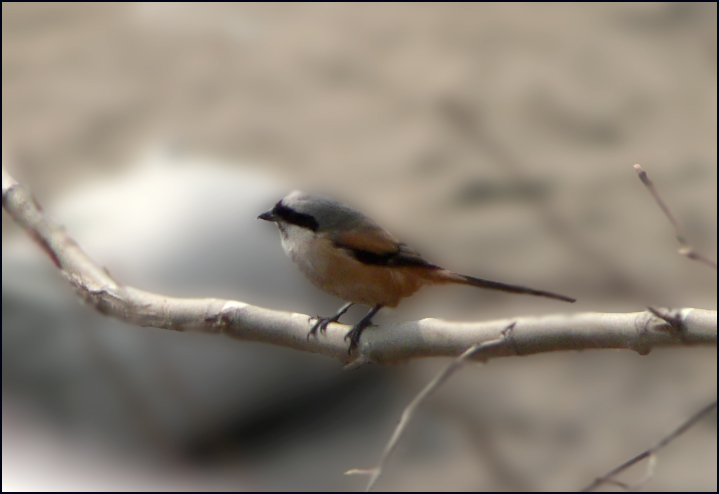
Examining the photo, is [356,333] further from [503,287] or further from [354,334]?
[503,287]

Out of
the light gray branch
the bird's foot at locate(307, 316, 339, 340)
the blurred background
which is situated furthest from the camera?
the blurred background

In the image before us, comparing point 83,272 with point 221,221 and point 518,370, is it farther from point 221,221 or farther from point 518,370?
point 518,370

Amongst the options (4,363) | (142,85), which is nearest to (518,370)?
(4,363)

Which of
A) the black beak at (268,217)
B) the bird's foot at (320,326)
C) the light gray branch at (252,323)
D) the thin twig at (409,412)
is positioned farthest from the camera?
the black beak at (268,217)

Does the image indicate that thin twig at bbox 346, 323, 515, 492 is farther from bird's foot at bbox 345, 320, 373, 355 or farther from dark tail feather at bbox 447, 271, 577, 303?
bird's foot at bbox 345, 320, 373, 355

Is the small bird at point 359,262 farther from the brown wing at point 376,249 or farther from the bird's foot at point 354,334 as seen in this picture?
the bird's foot at point 354,334

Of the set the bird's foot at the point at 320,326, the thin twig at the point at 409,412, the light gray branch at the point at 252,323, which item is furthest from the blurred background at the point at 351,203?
the thin twig at the point at 409,412

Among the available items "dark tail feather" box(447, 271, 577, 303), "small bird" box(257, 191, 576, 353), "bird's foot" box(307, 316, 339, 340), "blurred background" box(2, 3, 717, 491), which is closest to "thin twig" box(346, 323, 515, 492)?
"dark tail feather" box(447, 271, 577, 303)
